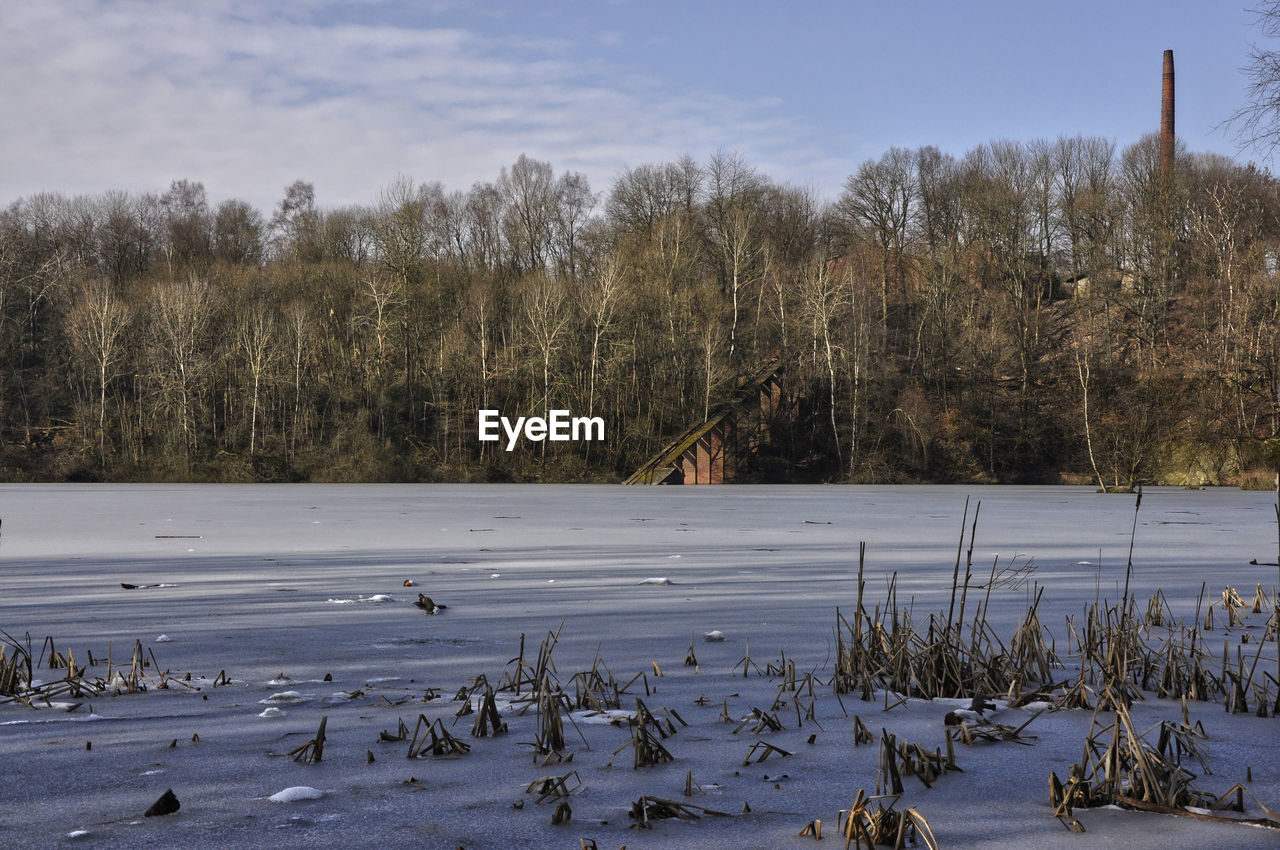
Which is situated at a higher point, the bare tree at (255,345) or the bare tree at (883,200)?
the bare tree at (883,200)

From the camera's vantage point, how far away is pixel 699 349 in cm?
3862

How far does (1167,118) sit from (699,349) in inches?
1174

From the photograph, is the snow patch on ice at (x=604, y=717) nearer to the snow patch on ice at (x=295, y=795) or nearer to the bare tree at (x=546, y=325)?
the snow patch on ice at (x=295, y=795)

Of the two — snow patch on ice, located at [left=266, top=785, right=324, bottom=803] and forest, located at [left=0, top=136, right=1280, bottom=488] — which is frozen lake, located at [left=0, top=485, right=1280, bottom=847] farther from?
forest, located at [left=0, top=136, right=1280, bottom=488]

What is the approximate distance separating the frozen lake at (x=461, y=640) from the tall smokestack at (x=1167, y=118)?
42631 mm

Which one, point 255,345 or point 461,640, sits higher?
point 255,345

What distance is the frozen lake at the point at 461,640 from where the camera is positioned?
2.61 metres

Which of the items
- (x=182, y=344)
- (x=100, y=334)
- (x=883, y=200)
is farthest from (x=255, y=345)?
(x=883, y=200)

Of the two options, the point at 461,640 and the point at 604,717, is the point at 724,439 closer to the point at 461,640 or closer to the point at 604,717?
the point at 461,640

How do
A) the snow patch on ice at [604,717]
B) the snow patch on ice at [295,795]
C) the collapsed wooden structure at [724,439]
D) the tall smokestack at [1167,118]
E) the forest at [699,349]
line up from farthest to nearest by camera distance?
the tall smokestack at [1167,118] → the forest at [699,349] → the collapsed wooden structure at [724,439] → the snow patch on ice at [604,717] → the snow patch on ice at [295,795]

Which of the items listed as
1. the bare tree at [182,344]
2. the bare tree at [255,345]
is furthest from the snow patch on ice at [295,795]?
the bare tree at [182,344]

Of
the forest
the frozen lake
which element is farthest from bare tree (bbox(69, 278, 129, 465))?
the frozen lake

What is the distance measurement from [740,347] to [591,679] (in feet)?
122

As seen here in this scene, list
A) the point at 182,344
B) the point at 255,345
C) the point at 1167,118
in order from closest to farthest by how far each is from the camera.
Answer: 1. the point at 182,344
2. the point at 255,345
3. the point at 1167,118
